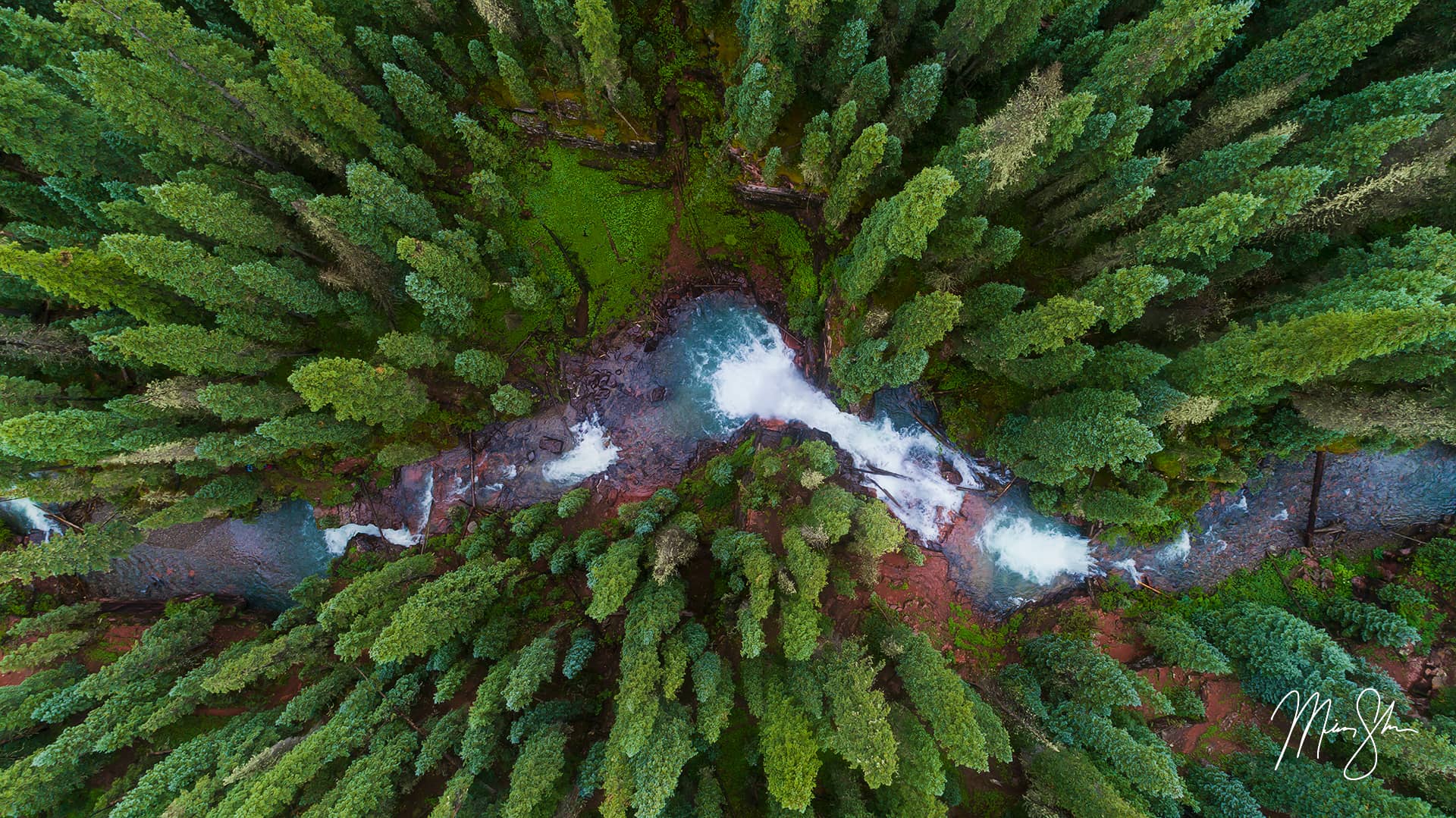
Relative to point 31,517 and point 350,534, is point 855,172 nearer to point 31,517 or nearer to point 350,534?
point 350,534

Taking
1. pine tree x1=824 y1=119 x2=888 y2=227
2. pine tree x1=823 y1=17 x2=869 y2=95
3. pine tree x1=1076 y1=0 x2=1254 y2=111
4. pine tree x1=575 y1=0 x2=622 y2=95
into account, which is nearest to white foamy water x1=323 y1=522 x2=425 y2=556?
pine tree x1=575 y1=0 x2=622 y2=95

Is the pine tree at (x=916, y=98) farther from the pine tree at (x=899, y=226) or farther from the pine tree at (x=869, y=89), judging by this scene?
the pine tree at (x=899, y=226)

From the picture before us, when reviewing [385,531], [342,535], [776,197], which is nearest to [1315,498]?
[776,197]

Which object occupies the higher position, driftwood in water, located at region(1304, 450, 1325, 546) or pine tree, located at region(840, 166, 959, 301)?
pine tree, located at region(840, 166, 959, 301)

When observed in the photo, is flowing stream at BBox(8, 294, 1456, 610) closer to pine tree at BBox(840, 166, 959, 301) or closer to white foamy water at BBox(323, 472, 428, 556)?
white foamy water at BBox(323, 472, 428, 556)

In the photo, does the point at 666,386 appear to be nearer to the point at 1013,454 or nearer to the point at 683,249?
the point at 683,249
